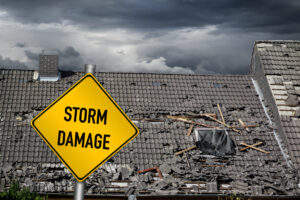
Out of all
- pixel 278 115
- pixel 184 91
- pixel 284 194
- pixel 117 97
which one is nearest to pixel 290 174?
pixel 284 194

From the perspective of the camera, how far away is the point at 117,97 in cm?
1485

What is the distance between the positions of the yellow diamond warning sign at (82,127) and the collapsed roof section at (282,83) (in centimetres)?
1074

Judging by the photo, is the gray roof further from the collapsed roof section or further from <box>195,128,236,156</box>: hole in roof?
the collapsed roof section

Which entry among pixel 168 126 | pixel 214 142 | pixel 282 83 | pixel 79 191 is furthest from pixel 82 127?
pixel 282 83

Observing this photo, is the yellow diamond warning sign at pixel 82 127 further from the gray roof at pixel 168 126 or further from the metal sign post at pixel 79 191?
the gray roof at pixel 168 126

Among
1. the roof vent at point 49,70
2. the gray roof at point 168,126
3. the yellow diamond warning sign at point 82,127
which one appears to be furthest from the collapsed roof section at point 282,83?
the yellow diamond warning sign at point 82,127

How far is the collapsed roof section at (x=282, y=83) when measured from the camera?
1399 cm

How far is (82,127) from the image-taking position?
3922 millimetres

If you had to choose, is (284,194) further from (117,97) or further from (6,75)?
(6,75)

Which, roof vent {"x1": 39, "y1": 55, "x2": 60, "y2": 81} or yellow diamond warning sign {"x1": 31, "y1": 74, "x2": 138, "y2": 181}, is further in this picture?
roof vent {"x1": 39, "y1": 55, "x2": 60, "y2": 81}

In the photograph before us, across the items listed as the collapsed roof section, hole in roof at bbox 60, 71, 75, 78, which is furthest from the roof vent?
the collapsed roof section

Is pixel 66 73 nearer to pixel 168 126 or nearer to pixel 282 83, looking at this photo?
pixel 168 126

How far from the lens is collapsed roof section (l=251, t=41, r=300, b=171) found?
14.0 meters

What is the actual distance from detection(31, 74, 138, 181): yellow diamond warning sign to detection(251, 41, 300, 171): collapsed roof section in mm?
10735
